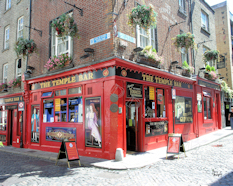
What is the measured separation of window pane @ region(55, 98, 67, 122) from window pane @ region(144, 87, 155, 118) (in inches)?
166

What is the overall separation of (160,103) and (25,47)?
28.0 feet

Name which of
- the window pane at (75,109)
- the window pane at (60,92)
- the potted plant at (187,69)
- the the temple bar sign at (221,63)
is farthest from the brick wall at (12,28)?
the the temple bar sign at (221,63)

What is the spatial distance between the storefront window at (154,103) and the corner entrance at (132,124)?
0.57 meters

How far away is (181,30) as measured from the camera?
13.5 metres

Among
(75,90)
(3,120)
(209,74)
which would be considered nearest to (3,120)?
(3,120)

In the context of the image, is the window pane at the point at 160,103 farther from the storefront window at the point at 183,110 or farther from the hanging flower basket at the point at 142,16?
the hanging flower basket at the point at 142,16

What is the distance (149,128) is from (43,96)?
6.32 m

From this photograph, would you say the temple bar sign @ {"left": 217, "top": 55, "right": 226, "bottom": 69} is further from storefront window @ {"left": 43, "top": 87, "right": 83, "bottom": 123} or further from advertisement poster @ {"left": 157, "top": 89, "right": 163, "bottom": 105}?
storefront window @ {"left": 43, "top": 87, "right": 83, "bottom": 123}

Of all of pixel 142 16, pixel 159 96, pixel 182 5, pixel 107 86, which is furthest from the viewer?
pixel 182 5

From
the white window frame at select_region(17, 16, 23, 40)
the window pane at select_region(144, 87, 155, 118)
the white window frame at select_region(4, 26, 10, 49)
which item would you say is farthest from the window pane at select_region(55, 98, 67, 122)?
the white window frame at select_region(4, 26, 10, 49)

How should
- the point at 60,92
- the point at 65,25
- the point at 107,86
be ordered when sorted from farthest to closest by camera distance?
the point at 60,92, the point at 65,25, the point at 107,86

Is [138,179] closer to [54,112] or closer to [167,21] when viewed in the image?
[54,112]

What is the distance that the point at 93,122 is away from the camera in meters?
8.91

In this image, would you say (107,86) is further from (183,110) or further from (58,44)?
(183,110)
